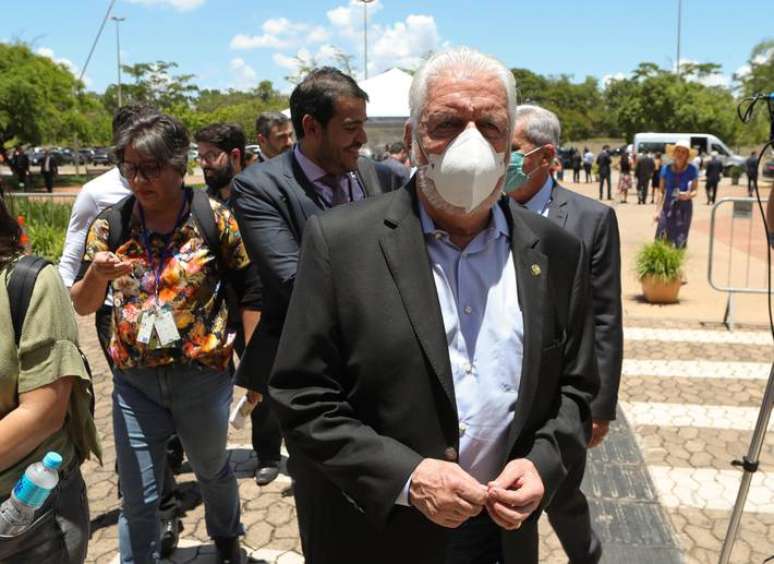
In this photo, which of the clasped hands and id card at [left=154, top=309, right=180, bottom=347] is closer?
the clasped hands

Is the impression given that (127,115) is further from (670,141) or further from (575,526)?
(670,141)

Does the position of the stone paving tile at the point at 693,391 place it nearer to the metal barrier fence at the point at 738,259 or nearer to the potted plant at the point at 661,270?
the metal barrier fence at the point at 738,259

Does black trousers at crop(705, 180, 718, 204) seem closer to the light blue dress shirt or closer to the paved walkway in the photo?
the paved walkway

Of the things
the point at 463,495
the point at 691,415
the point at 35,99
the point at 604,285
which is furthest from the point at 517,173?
the point at 35,99

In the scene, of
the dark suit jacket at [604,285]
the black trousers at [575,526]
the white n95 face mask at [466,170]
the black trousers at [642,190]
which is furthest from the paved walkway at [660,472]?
the black trousers at [642,190]

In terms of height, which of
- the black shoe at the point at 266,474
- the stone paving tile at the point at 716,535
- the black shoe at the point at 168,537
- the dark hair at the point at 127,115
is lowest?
the stone paving tile at the point at 716,535

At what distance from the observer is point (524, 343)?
1700 mm

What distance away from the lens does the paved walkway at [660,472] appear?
3.58m

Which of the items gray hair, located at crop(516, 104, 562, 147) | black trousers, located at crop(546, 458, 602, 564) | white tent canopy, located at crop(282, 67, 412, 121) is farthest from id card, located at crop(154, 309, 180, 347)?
white tent canopy, located at crop(282, 67, 412, 121)

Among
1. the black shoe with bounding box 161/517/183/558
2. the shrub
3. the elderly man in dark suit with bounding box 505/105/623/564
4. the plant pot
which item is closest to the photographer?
the elderly man in dark suit with bounding box 505/105/623/564

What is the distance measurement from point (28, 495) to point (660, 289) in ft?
26.7

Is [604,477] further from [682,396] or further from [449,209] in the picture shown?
[449,209]

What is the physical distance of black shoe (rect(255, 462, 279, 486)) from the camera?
4.25m

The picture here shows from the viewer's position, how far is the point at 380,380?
1.60m
